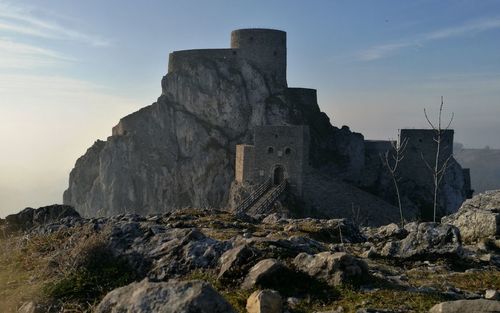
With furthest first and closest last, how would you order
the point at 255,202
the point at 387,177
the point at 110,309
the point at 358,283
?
the point at 387,177 < the point at 255,202 < the point at 358,283 < the point at 110,309

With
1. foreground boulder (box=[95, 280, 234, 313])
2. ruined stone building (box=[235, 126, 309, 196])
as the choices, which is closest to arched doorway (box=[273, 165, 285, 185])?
ruined stone building (box=[235, 126, 309, 196])

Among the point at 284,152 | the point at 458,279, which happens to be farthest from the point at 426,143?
the point at 458,279

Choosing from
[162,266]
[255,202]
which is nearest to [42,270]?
[162,266]

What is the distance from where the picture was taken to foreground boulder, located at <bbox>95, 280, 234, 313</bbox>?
4.46 metres

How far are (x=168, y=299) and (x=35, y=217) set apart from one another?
8.74m

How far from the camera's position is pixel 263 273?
6164mm

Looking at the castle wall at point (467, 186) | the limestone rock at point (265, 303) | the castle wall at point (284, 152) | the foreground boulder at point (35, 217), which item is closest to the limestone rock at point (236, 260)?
the limestone rock at point (265, 303)

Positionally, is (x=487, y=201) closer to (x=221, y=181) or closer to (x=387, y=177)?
(x=387, y=177)

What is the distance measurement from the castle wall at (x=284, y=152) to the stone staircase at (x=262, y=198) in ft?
2.27

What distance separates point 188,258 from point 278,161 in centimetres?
2839

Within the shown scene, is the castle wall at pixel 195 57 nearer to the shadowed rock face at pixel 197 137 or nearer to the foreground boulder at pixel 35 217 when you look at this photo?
the shadowed rock face at pixel 197 137

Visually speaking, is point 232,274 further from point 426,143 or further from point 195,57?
point 195,57

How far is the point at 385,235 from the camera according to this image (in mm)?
11602

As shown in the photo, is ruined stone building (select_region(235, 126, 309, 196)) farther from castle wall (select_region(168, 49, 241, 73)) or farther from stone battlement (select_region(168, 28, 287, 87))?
castle wall (select_region(168, 49, 241, 73))
